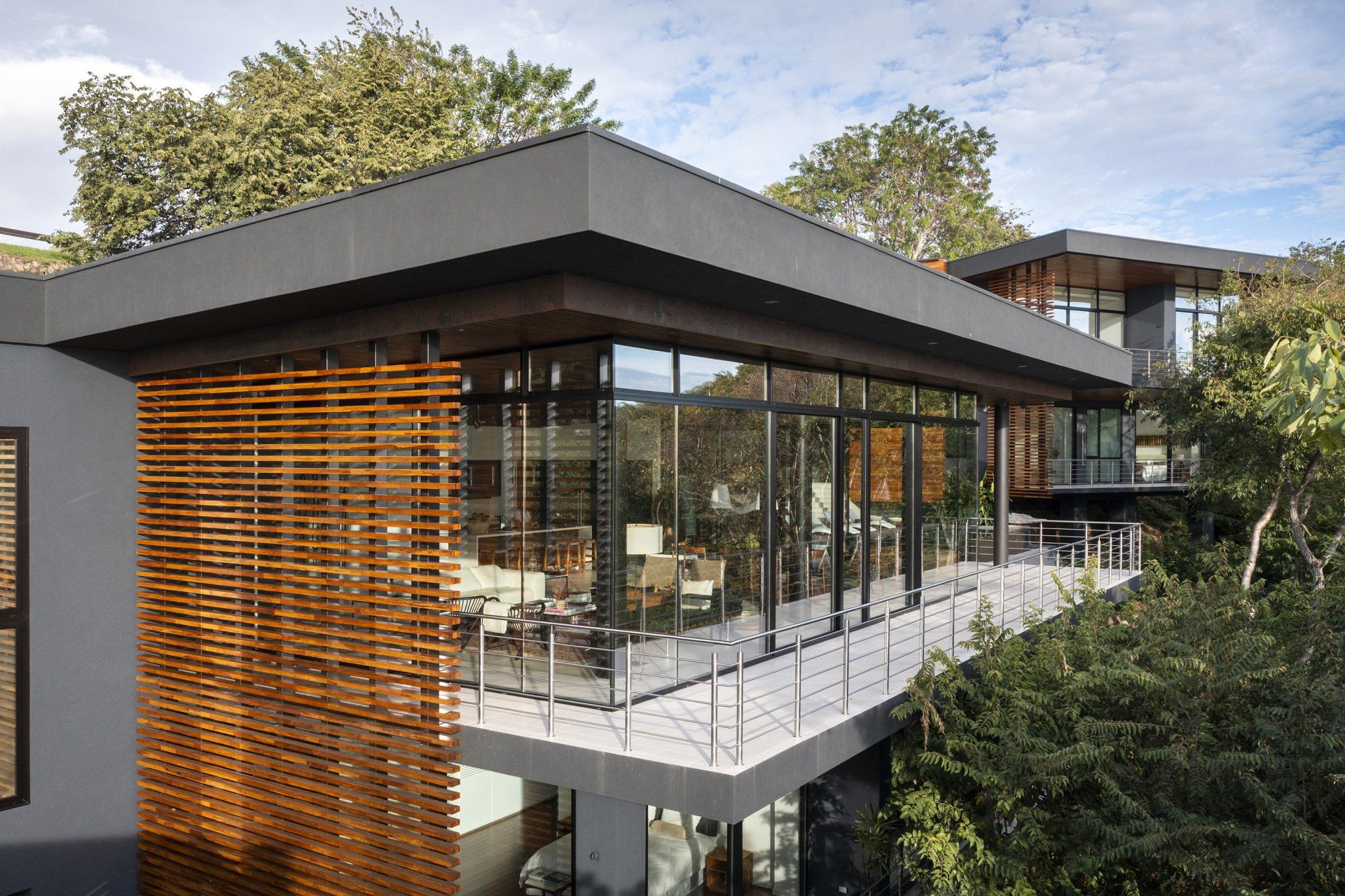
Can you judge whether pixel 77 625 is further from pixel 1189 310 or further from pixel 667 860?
pixel 1189 310

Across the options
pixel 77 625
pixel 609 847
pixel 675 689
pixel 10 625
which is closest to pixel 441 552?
pixel 675 689

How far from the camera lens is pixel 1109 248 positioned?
928 inches

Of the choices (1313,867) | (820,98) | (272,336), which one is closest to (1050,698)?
(1313,867)

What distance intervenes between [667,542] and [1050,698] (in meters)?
3.39

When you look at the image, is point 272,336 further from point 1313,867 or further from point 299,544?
point 1313,867

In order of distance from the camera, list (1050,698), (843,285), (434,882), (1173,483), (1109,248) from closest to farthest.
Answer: (434,882) → (843,285) → (1050,698) → (1109,248) → (1173,483)

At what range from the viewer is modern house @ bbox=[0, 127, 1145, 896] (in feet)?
20.6

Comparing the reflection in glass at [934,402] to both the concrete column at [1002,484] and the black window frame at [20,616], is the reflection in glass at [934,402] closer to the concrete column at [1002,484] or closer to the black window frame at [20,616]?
the concrete column at [1002,484]

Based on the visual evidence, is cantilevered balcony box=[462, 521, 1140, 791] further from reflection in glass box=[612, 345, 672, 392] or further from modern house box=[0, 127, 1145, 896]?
reflection in glass box=[612, 345, 672, 392]

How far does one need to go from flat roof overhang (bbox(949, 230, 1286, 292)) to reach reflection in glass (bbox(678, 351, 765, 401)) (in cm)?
1670

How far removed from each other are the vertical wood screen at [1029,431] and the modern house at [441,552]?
14.6 meters

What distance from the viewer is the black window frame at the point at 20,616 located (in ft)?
26.0

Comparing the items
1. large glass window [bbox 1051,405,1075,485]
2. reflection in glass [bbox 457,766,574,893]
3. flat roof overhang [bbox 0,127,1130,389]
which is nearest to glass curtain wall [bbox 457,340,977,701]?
flat roof overhang [bbox 0,127,1130,389]

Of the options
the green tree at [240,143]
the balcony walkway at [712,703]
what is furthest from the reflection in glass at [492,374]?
the green tree at [240,143]
